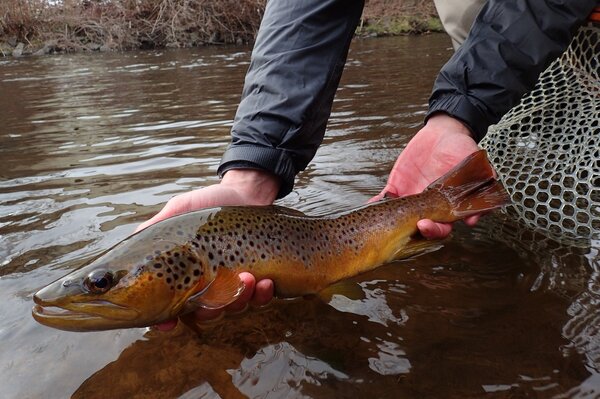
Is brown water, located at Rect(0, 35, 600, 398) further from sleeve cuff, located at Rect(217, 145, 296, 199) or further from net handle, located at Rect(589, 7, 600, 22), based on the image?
net handle, located at Rect(589, 7, 600, 22)

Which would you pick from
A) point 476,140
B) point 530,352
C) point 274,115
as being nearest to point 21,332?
point 274,115

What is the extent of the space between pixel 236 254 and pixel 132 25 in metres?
19.9

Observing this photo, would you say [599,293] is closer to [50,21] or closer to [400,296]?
[400,296]

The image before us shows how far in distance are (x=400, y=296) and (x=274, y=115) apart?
3.13ft

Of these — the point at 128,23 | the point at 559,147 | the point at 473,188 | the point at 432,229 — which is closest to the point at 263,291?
the point at 432,229

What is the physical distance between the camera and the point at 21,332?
6.82 ft

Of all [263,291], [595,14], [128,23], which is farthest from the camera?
[128,23]

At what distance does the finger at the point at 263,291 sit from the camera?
1934 millimetres

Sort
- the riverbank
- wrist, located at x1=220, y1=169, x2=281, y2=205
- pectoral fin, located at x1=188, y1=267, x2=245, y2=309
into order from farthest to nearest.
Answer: the riverbank → wrist, located at x1=220, y1=169, x2=281, y2=205 → pectoral fin, located at x1=188, y1=267, x2=245, y2=309

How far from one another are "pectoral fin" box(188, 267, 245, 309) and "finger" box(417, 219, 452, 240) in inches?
29.9

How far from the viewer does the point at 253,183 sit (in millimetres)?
2480

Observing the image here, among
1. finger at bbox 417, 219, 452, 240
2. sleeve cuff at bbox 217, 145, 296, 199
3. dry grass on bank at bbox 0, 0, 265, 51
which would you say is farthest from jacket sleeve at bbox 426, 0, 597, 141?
dry grass on bank at bbox 0, 0, 265, 51

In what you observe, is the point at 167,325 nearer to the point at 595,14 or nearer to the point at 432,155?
the point at 432,155

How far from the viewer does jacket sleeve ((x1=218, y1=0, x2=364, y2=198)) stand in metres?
2.51
